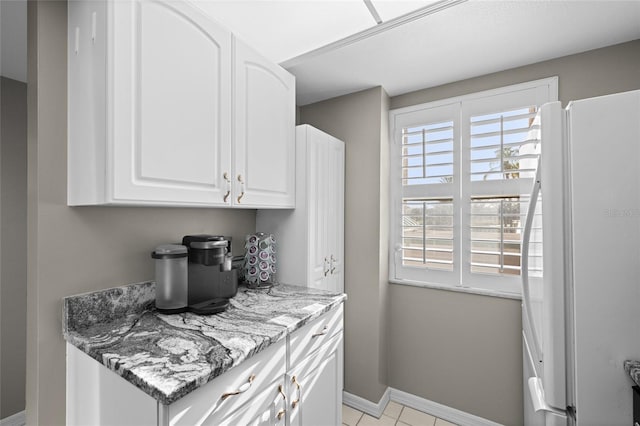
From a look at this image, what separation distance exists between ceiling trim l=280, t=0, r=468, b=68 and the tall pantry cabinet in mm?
408

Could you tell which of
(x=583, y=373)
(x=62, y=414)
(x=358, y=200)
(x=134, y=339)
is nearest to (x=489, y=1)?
(x=358, y=200)

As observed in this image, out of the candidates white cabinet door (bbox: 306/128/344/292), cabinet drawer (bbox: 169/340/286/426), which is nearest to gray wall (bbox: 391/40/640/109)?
white cabinet door (bbox: 306/128/344/292)

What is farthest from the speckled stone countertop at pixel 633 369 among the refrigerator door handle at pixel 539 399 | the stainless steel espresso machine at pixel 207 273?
the stainless steel espresso machine at pixel 207 273

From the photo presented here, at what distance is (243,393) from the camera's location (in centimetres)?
101

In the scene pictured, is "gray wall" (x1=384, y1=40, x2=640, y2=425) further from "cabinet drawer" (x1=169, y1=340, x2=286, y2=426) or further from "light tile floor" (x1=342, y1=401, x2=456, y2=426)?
"cabinet drawer" (x1=169, y1=340, x2=286, y2=426)

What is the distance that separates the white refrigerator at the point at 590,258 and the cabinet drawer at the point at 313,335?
877 mm

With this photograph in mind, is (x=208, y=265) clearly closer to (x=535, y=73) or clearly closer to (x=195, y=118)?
(x=195, y=118)

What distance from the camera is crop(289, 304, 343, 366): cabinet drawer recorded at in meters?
1.27

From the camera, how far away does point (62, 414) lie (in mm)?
1105

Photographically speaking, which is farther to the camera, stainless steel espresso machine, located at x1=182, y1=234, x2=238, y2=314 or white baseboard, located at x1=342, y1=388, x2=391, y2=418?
white baseboard, located at x1=342, y1=388, x2=391, y2=418

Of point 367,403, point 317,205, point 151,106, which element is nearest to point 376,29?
point 317,205

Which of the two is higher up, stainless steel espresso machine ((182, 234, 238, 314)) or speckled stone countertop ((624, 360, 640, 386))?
stainless steel espresso machine ((182, 234, 238, 314))

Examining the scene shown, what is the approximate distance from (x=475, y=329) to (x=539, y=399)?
920mm

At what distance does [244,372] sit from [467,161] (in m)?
1.84
